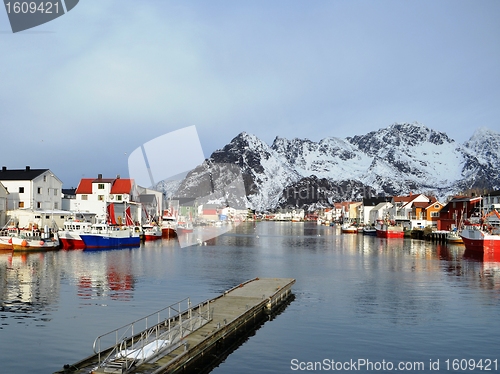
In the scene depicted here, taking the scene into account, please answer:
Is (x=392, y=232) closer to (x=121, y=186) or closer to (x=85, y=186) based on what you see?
(x=121, y=186)

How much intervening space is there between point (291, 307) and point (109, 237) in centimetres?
5650

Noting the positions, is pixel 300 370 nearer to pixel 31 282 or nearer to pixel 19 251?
pixel 31 282

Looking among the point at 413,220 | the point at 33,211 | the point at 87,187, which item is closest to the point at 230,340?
the point at 33,211

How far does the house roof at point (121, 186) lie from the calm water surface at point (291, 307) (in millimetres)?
52649

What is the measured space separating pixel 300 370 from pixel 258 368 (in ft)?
6.09

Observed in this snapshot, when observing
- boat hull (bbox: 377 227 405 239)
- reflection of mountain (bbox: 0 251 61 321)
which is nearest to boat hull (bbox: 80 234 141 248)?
reflection of mountain (bbox: 0 251 61 321)

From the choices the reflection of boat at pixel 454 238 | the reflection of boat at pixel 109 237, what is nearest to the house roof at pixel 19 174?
the reflection of boat at pixel 109 237

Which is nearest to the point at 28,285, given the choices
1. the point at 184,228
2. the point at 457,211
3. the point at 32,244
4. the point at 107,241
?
the point at 32,244

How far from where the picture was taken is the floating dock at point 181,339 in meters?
20.3

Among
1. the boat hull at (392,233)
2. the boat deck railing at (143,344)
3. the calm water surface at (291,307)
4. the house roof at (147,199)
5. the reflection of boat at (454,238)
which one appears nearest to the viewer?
the boat deck railing at (143,344)

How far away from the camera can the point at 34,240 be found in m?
76.5

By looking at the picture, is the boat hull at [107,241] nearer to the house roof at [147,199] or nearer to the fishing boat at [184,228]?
the house roof at [147,199]

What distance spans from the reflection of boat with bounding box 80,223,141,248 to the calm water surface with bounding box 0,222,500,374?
53.5ft

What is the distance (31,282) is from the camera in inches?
1791
